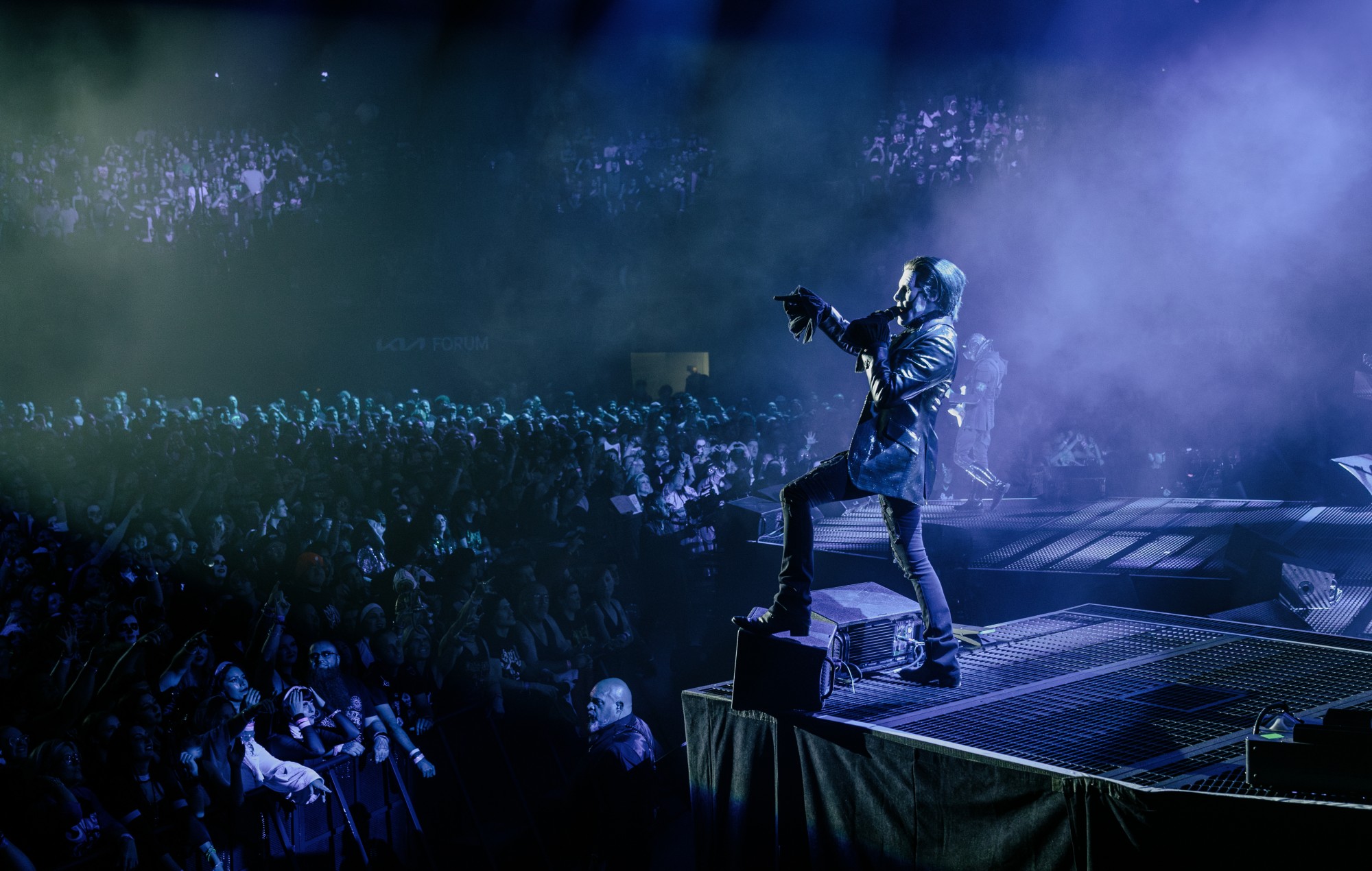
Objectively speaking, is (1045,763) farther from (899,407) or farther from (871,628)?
(899,407)

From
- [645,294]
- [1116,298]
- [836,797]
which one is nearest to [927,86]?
[1116,298]

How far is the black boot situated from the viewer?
10.7 ft

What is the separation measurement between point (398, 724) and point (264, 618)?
1.04m

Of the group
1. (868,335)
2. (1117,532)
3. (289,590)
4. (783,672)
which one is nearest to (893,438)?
(868,335)

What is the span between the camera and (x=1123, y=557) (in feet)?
20.0

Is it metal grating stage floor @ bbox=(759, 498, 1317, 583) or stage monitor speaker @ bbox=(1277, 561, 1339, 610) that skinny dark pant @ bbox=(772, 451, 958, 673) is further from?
stage monitor speaker @ bbox=(1277, 561, 1339, 610)

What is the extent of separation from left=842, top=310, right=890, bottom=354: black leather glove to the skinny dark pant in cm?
40

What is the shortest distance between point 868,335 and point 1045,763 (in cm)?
151

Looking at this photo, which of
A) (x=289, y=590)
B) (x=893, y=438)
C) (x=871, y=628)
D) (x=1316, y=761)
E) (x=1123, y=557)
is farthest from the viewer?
(x=1123, y=557)

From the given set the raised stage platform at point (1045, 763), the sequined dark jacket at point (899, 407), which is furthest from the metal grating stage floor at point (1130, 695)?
the sequined dark jacket at point (899, 407)

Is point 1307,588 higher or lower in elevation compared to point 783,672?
higher

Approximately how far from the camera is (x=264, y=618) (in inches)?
191

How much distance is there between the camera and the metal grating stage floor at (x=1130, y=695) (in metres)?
2.61

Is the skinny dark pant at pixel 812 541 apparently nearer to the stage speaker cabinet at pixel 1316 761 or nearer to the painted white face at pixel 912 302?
the painted white face at pixel 912 302
